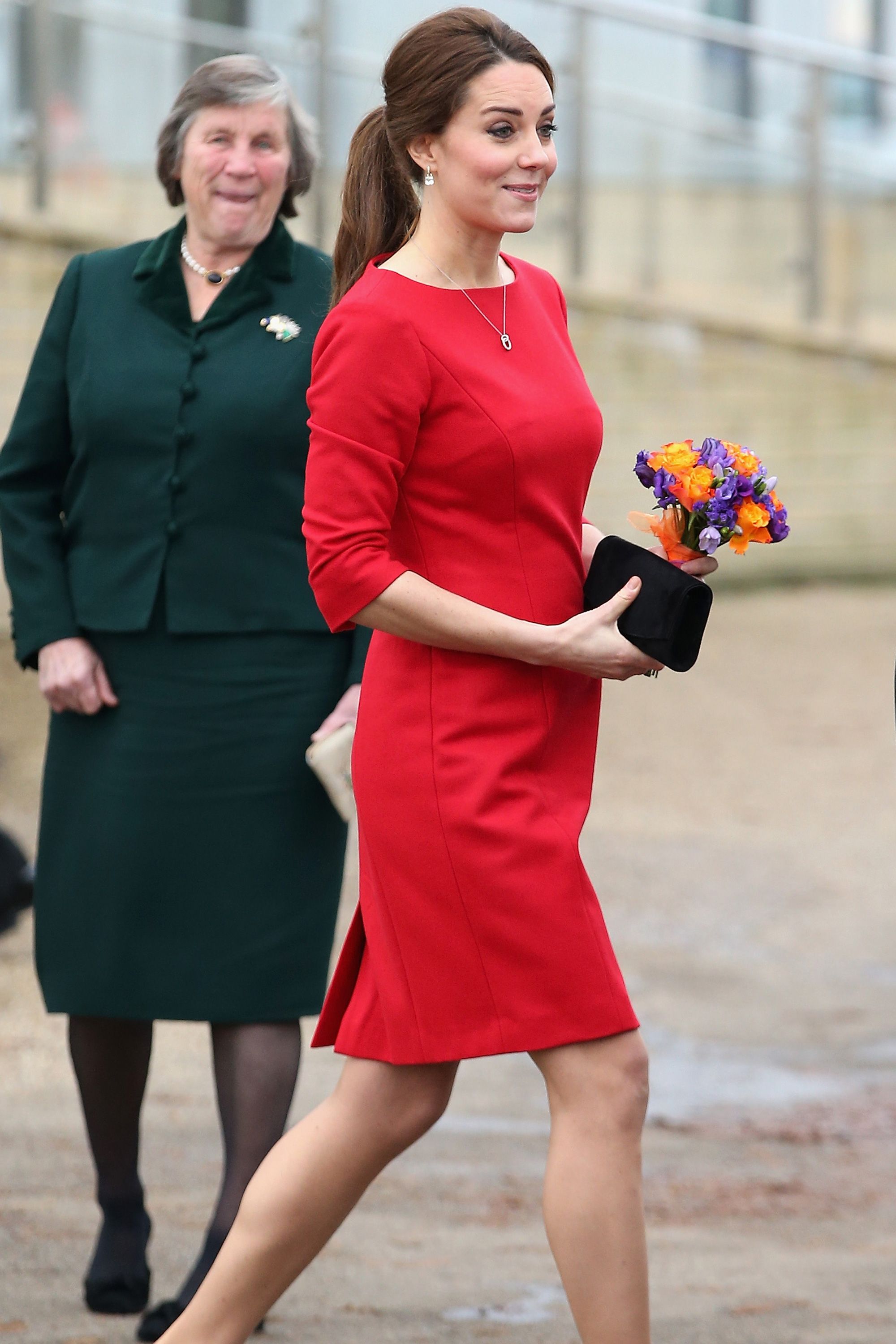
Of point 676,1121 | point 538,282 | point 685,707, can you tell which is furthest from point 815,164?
point 538,282

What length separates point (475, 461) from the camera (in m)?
2.53

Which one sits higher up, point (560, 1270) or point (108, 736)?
point (108, 736)

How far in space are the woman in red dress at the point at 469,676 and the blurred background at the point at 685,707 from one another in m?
0.86

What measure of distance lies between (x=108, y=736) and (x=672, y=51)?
389 inches

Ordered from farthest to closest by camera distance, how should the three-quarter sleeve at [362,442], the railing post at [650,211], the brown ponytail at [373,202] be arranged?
the railing post at [650,211] → the brown ponytail at [373,202] → the three-quarter sleeve at [362,442]

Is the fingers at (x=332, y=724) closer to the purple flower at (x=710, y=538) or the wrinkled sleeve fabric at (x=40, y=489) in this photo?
the wrinkled sleeve fabric at (x=40, y=489)

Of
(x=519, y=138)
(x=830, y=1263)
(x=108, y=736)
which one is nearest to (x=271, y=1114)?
(x=108, y=736)

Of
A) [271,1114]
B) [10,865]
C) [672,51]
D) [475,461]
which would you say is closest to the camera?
[475,461]

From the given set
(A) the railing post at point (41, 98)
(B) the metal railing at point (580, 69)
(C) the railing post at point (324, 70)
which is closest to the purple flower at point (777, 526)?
(B) the metal railing at point (580, 69)

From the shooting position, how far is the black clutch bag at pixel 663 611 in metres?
2.52

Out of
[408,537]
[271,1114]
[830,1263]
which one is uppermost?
[408,537]

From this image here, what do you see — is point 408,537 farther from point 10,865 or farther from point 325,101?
point 325,101

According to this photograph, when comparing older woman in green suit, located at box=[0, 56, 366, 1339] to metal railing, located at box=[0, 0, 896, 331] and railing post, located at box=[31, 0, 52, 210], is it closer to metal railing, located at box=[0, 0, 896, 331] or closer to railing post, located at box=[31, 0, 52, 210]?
metal railing, located at box=[0, 0, 896, 331]

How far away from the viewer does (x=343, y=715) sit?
129 inches
